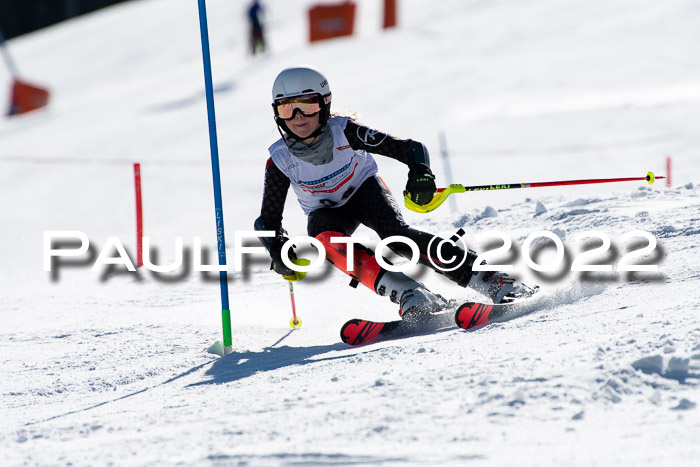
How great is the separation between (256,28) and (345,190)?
16.6 meters

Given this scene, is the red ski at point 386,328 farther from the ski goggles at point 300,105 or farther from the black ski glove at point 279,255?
the ski goggles at point 300,105

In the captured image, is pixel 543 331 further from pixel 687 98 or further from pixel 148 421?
pixel 687 98

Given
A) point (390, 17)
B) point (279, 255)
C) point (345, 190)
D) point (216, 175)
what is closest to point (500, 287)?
point (345, 190)

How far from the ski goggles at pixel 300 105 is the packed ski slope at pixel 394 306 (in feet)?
3.96

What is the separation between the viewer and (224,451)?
2.71 m

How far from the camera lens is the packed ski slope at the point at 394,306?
2725 millimetres

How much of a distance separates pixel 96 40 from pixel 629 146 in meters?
22.2

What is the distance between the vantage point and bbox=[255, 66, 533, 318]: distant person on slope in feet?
14.4

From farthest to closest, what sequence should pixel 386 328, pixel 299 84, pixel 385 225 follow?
1. pixel 385 225
2. pixel 299 84
3. pixel 386 328

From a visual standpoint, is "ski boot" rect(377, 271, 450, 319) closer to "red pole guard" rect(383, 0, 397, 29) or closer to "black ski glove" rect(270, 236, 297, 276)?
"black ski glove" rect(270, 236, 297, 276)

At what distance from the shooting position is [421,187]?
14.3 feet

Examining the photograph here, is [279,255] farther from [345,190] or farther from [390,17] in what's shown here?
[390,17]

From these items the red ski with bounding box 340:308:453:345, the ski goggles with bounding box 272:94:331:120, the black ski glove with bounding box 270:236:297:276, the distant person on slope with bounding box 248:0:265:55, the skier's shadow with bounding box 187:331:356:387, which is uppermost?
the distant person on slope with bounding box 248:0:265:55

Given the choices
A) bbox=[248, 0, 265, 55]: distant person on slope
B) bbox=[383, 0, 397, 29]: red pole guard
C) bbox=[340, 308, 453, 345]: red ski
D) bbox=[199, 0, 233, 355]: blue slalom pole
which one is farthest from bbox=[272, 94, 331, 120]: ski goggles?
bbox=[383, 0, 397, 29]: red pole guard
